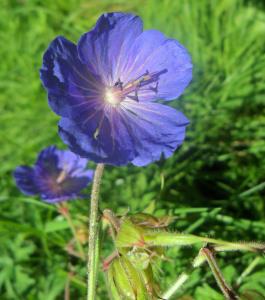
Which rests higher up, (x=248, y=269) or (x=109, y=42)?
(x=109, y=42)

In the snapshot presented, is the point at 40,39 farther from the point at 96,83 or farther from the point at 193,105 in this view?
the point at 96,83

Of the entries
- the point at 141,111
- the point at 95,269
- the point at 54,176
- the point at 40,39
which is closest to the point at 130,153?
the point at 141,111

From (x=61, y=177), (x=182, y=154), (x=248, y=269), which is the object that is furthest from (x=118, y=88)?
(x=182, y=154)

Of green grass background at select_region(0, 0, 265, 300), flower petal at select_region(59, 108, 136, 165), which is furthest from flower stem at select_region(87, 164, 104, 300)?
green grass background at select_region(0, 0, 265, 300)

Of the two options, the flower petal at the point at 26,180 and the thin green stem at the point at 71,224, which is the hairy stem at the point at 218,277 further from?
the flower petal at the point at 26,180

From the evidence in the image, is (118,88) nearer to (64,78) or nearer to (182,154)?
(64,78)

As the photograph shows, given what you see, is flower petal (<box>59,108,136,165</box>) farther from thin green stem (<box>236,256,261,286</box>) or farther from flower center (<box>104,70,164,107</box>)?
thin green stem (<box>236,256,261,286</box>)

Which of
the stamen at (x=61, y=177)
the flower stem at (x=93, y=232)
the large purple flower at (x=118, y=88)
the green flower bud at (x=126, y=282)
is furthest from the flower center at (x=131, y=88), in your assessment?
the stamen at (x=61, y=177)
